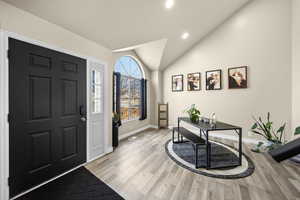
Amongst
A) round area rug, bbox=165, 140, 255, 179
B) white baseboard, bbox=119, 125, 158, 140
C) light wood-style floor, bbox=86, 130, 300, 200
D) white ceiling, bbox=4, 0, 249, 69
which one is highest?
white ceiling, bbox=4, 0, 249, 69

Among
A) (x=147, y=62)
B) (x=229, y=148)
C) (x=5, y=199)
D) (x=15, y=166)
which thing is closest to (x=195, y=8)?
(x=147, y=62)

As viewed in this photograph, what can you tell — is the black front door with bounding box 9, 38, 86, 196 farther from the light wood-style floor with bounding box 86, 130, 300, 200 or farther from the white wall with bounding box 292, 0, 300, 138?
the white wall with bounding box 292, 0, 300, 138

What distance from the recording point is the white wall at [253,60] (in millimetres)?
3275

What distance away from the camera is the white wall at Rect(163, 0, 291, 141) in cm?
328

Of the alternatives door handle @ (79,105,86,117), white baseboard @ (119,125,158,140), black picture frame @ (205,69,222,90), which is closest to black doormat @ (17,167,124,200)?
door handle @ (79,105,86,117)

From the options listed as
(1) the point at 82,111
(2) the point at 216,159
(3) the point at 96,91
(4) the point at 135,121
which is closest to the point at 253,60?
(2) the point at 216,159

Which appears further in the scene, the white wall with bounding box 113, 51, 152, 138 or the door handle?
the white wall with bounding box 113, 51, 152, 138

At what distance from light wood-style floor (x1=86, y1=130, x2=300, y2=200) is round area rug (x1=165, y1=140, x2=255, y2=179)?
11 cm

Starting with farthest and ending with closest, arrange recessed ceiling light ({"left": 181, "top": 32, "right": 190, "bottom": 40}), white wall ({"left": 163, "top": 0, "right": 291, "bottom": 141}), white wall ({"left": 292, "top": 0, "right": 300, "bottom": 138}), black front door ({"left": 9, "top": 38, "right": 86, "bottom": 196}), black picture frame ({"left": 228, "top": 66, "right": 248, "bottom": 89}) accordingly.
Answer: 1. recessed ceiling light ({"left": 181, "top": 32, "right": 190, "bottom": 40})
2. black picture frame ({"left": 228, "top": 66, "right": 248, "bottom": 89})
3. white wall ({"left": 163, "top": 0, "right": 291, "bottom": 141})
4. white wall ({"left": 292, "top": 0, "right": 300, "bottom": 138})
5. black front door ({"left": 9, "top": 38, "right": 86, "bottom": 196})

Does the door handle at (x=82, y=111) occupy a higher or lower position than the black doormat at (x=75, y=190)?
higher

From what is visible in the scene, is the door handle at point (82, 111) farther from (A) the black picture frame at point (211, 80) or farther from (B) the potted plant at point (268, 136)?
(A) the black picture frame at point (211, 80)

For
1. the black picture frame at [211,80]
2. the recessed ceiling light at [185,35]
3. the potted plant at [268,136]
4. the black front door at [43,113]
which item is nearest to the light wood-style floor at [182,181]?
the potted plant at [268,136]

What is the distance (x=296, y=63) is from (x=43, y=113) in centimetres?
512

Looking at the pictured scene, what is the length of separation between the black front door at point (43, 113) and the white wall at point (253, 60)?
3.85 m
